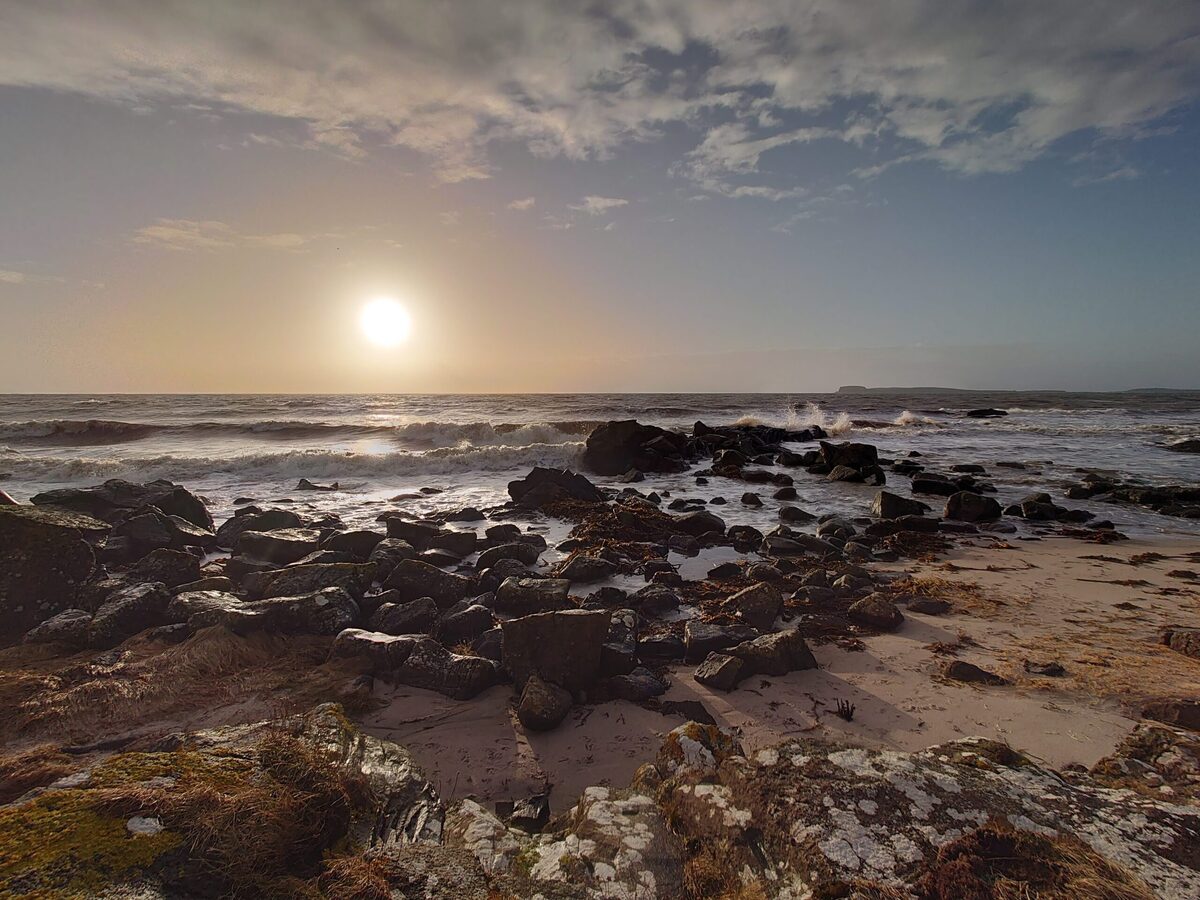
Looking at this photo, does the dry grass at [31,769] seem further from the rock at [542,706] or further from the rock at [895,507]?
the rock at [895,507]

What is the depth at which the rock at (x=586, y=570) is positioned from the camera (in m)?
7.88

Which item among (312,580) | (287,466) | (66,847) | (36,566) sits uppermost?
(66,847)

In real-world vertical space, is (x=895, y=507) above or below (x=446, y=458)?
below

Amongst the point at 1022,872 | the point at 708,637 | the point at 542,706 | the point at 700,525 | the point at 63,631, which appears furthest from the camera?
the point at 700,525

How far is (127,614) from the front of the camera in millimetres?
5812

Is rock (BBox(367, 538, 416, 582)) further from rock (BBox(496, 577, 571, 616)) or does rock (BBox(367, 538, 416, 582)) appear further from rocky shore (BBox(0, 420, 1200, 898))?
rock (BBox(496, 577, 571, 616))

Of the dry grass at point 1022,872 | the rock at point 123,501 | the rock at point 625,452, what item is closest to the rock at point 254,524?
the rock at point 123,501

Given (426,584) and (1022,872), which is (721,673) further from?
(426,584)

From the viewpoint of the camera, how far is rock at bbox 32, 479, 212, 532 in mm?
10211

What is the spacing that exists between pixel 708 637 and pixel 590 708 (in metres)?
1.52

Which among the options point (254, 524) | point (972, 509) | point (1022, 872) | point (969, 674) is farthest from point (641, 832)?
point (972, 509)

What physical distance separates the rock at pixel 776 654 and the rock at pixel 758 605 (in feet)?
3.30

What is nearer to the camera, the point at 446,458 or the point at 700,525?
the point at 700,525

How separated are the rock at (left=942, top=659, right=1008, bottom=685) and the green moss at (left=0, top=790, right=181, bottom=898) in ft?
18.1
